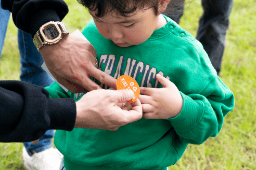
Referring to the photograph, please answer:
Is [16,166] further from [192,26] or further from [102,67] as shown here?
[192,26]

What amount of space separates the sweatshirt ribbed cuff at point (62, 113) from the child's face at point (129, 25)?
338 millimetres

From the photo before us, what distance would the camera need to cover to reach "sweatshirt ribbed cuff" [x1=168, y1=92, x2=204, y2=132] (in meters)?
1.03

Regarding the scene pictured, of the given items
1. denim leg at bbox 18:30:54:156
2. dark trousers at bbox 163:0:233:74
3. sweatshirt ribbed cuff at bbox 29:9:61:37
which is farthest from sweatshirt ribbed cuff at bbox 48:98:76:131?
dark trousers at bbox 163:0:233:74

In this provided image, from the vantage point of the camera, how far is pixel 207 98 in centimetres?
114

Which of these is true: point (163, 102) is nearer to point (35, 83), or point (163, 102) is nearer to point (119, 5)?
point (119, 5)

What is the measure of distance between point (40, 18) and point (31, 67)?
0.66 m

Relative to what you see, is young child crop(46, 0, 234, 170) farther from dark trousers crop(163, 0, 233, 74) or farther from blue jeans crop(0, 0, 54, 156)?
dark trousers crop(163, 0, 233, 74)

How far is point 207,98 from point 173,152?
0.31 meters

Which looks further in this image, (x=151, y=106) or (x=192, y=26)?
(x=192, y=26)

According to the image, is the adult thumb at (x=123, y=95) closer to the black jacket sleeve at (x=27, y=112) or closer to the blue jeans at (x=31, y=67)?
the black jacket sleeve at (x=27, y=112)

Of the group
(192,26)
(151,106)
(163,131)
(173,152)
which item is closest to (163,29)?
(151,106)

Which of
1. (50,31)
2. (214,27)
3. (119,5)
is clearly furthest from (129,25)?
(214,27)

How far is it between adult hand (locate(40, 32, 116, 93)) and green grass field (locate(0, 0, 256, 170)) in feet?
1.94

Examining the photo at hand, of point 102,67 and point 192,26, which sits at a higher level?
point 102,67
